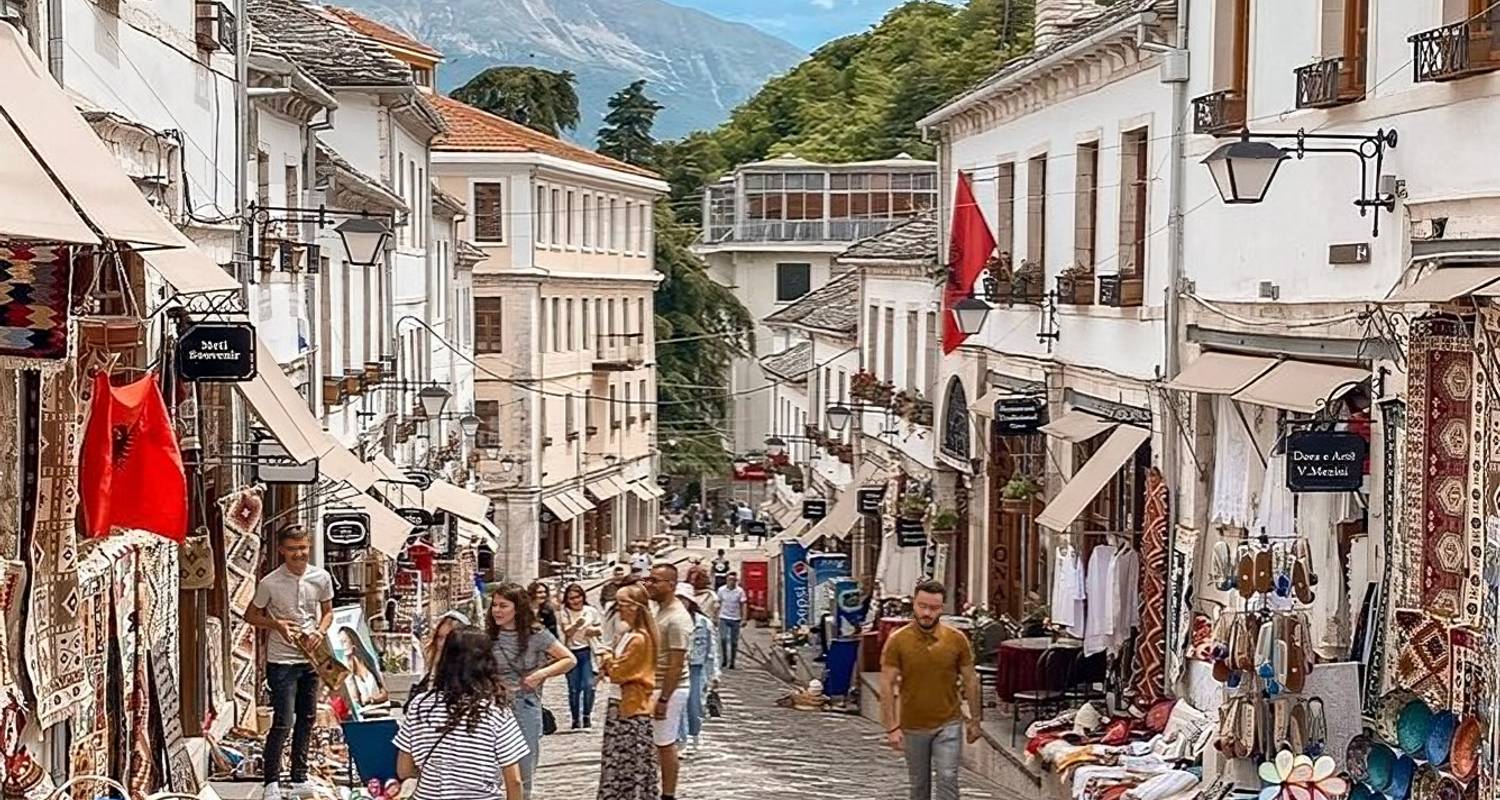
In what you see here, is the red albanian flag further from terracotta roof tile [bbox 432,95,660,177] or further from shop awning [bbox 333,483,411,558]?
terracotta roof tile [bbox 432,95,660,177]

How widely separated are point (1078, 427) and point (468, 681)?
1089 centimetres

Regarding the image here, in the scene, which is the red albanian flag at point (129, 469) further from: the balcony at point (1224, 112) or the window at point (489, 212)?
the window at point (489, 212)

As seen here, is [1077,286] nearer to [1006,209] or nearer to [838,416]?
[1006,209]

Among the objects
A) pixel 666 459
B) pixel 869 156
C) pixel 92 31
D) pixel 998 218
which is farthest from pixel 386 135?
pixel 869 156

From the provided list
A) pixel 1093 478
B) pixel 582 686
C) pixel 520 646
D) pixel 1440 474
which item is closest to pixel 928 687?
pixel 520 646

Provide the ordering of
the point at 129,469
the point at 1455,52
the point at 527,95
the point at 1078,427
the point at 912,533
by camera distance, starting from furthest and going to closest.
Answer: the point at 527,95
the point at 912,533
the point at 1078,427
the point at 1455,52
the point at 129,469

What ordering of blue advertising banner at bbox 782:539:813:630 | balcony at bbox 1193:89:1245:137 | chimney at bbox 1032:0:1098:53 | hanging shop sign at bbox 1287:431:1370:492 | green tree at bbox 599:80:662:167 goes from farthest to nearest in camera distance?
1. green tree at bbox 599:80:662:167
2. blue advertising banner at bbox 782:539:813:630
3. chimney at bbox 1032:0:1098:53
4. balcony at bbox 1193:89:1245:137
5. hanging shop sign at bbox 1287:431:1370:492

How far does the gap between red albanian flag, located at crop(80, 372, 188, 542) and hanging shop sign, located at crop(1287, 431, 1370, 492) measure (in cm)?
634

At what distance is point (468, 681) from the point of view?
10734mm

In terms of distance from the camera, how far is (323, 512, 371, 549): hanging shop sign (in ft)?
68.9

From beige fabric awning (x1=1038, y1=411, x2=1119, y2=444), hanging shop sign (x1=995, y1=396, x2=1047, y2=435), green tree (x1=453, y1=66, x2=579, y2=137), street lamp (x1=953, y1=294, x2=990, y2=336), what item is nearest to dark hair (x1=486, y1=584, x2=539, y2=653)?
beige fabric awning (x1=1038, y1=411, x2=1119, y2=444)

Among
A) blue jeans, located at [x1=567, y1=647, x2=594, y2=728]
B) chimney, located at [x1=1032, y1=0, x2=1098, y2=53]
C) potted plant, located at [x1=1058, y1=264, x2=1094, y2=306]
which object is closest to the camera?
blue jeans, located at [x1=567, y1=647, x2=594, y2=728]

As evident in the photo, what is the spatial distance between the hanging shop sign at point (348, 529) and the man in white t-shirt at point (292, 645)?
20.0 ft

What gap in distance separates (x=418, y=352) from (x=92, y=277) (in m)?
24.7
